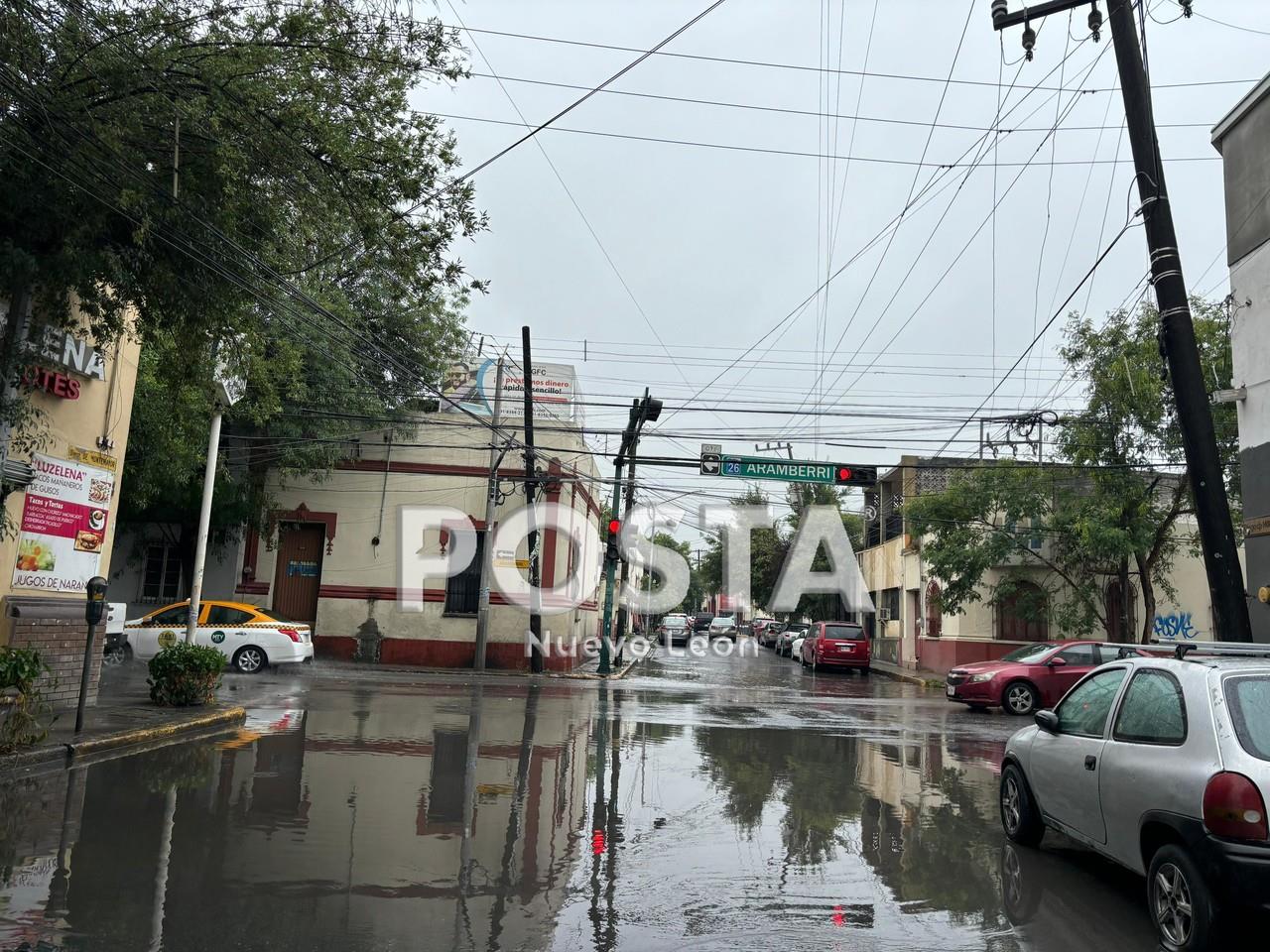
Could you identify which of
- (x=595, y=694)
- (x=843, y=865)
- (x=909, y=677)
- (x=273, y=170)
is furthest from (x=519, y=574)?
(x=843, y=865)

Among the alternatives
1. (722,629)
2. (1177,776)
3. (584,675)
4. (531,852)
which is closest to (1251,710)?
(1177,776)

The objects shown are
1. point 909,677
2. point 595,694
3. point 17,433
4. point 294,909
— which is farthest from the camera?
point 909,677

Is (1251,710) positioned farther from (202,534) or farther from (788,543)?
(788,543)

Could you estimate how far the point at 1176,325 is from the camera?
9.73 m

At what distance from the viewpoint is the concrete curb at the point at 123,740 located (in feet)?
30.6

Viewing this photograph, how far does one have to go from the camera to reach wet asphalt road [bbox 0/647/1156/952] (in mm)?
5391

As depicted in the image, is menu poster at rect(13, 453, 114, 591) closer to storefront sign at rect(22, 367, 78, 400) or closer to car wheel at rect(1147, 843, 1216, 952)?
storefront sign at rect(22, 367, 78, 400)

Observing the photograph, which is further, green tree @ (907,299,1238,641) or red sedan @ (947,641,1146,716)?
green tree @ (907,299,1238,641)

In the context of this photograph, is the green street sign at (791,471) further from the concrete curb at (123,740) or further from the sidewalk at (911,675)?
the concrete curb at (123,740)

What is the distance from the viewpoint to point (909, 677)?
30578mm

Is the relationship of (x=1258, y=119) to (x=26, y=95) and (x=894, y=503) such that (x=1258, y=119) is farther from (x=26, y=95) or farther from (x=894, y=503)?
(x=894, y=503)

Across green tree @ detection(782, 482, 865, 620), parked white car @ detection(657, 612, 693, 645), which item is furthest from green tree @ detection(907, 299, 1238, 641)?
parked white car @ detection(657, 612, 693, 645)

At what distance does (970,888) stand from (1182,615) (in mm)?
24953

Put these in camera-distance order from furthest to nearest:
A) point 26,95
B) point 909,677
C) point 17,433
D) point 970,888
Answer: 1. point 909,677
2. point 17,433
3. point 26,95
4. point 970,888
